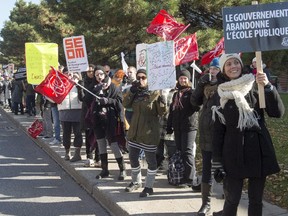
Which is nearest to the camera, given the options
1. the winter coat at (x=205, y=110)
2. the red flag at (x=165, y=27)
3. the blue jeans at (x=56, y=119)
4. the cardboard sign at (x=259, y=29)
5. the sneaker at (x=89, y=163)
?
the cardboard sign at (x=259, y=29)

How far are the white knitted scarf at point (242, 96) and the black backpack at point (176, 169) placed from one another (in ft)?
7.98

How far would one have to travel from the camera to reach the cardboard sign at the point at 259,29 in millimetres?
4008

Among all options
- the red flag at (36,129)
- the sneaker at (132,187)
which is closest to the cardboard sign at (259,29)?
the sneaker at (132,187)

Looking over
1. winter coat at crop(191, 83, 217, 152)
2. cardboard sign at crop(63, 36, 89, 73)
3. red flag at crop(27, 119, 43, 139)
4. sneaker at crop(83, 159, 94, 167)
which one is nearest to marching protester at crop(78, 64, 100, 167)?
sneaker at crop(83, 159, 94, 167)

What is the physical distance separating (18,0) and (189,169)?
4124 centimetres

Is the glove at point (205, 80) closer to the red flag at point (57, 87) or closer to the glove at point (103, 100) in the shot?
the glove at point (103, 100)

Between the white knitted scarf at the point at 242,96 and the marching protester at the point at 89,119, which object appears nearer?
the white knitted scarf at the point at 242,96

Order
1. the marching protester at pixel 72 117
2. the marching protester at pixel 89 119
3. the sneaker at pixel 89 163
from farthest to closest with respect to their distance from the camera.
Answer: the marching protester at pixel 72 117 < the sneaker at pixel 89 163 < the marching protester at pixel 89 119

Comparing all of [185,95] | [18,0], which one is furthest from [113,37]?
[18,0]

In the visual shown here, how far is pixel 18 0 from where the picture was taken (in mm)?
43594

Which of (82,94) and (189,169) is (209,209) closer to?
(189,169)

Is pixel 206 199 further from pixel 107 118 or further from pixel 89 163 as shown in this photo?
pixel 89 163

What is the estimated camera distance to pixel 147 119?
5.79 m

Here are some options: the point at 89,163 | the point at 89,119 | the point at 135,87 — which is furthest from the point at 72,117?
the point at 135,87
